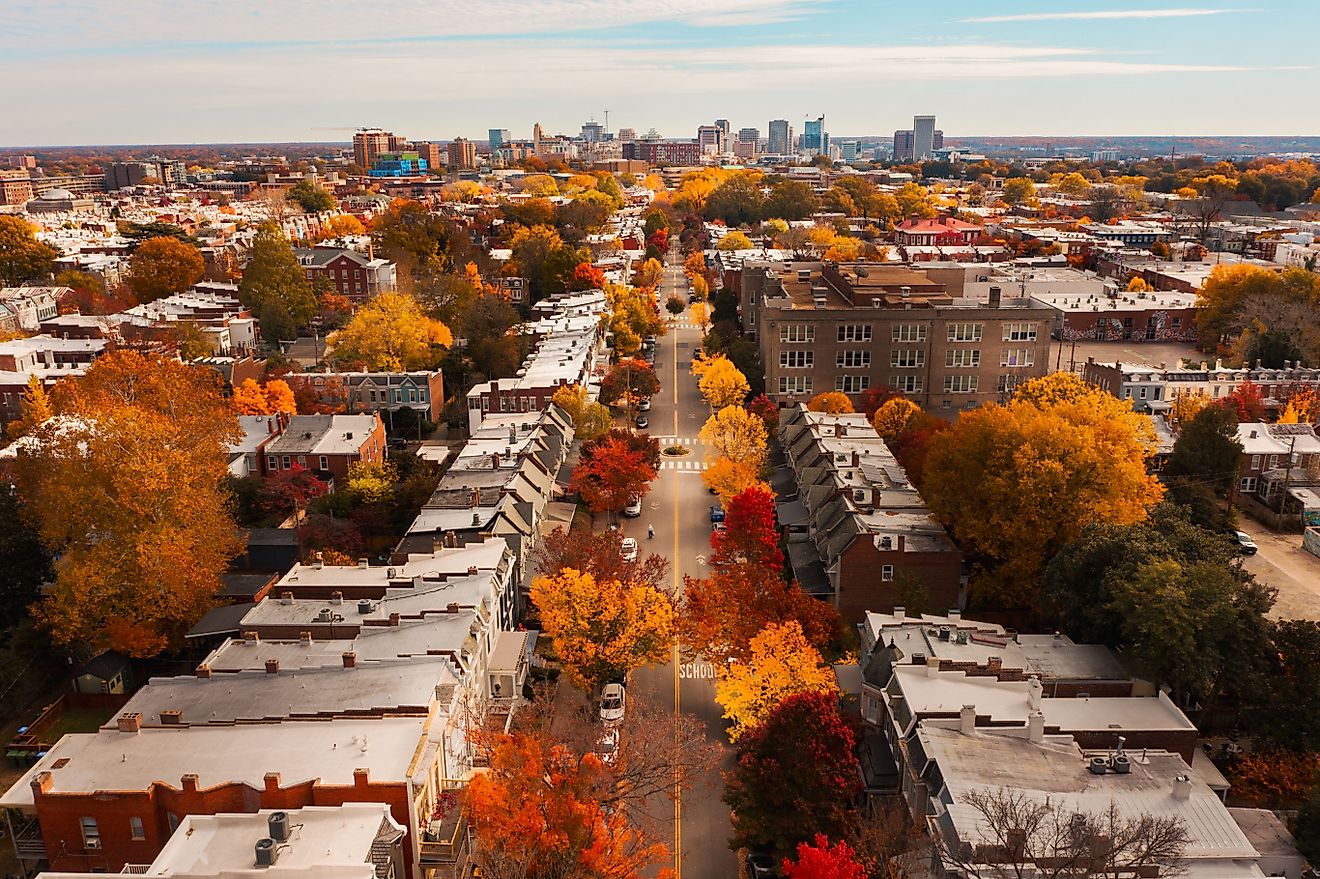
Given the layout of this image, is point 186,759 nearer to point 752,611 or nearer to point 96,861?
point 96,861

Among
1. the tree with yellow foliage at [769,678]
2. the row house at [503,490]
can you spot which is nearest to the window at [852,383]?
the row house at [503,490]

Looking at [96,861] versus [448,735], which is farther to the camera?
[448,735]

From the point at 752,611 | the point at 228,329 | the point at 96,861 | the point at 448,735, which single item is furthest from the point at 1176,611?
the point at 228,329

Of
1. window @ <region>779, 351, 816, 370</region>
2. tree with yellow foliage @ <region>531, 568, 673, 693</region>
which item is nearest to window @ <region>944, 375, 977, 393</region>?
window @ <region>779, 351, 816, 370</region>

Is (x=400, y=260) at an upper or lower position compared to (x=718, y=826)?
upper

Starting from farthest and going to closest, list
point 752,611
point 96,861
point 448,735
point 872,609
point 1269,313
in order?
1. point 1269,313
2. point 872,609
3. point 752,611
4. point 448,735
5. point 96,861

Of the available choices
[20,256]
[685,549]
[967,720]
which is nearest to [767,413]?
[685,549]

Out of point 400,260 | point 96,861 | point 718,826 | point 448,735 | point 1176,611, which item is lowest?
point 718,826

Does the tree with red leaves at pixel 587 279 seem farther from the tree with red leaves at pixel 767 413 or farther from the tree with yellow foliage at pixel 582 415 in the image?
the tree with red leaves at pixel 767 413
